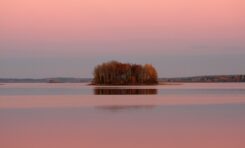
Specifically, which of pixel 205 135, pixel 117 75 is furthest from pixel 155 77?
pixel 205 135

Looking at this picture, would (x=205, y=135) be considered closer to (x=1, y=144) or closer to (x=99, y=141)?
(x=99, y=141)

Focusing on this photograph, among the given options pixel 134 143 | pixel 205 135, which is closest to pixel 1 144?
pixel 134 143

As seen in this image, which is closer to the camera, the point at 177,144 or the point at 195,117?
the point at 177,144

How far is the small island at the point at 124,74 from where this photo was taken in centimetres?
7825

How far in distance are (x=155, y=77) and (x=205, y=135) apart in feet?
226

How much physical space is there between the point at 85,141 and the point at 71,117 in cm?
653

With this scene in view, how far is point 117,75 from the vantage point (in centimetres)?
8081

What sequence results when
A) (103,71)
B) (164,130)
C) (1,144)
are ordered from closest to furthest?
(1,144)
(164,130)
(103,71)

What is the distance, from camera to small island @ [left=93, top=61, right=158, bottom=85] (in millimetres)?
78250

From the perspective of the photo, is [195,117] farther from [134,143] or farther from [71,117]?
[134,143]

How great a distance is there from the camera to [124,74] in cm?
8231

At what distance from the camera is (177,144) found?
1074 centimetres

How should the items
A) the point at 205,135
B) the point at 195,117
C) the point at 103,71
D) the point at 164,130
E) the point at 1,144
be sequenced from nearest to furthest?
the point at 1,144 < the point at 205,135 < the point at 164,130 < the point at 195,117 < the point at 103,71

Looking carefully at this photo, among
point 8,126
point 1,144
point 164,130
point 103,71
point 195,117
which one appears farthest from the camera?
point 103,71
